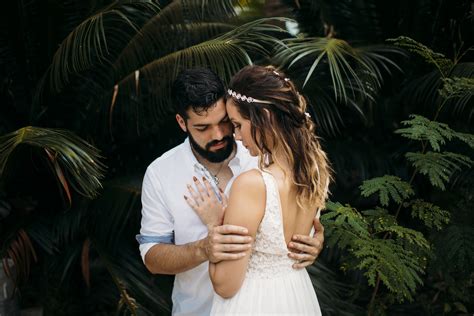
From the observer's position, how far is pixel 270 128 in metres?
2.31

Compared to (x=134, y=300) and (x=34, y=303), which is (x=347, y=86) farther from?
(x=34, y=303)

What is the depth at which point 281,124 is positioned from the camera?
92.1 inches

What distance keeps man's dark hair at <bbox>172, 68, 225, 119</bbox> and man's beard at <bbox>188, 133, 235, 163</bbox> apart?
0.44 ft

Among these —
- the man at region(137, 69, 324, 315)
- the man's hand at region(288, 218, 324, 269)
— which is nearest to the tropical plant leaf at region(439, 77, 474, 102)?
the man at region(137, 69, 324, 315)

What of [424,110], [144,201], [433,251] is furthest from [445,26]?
[144,201]

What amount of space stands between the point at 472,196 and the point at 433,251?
72 cm

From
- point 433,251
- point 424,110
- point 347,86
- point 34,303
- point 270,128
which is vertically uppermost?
point 270,128

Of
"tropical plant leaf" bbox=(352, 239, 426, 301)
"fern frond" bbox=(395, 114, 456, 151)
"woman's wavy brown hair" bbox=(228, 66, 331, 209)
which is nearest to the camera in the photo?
"woman's wavy brown hair" bbox=(228, 66, 331, 209)

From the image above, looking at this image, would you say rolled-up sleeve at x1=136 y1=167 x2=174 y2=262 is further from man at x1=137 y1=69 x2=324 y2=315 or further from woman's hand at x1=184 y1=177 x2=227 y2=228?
woman's hand at x1=184 y1=177 x2=227 y2=228

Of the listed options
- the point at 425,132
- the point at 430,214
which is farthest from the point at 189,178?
the point at 430,214

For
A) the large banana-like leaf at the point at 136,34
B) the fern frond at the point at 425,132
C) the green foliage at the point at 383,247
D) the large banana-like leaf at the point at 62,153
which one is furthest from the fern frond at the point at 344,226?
the large banana-like leaf at the point at 136,34

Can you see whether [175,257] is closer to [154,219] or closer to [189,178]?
[154,219]

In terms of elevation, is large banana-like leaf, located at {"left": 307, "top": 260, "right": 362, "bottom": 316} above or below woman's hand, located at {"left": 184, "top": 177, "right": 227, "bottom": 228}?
below

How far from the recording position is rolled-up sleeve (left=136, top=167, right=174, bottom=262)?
270cm
